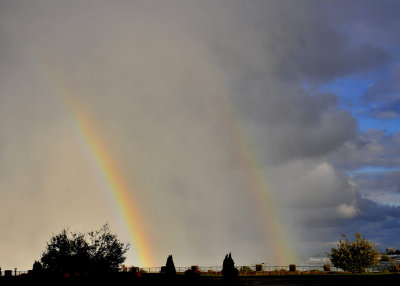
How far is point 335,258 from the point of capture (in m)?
72.7

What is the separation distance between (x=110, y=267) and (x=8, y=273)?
51.5 ft

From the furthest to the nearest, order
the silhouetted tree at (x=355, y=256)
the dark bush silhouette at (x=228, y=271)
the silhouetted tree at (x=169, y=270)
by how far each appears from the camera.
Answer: the silhouetted tree at (x=355, y=256), the silhouetted tree at (x=169, y=270), the dark bush silhouette at (x=228, y=271)

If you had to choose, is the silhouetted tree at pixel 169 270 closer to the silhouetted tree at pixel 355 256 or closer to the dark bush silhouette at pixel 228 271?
the dark bush silhouette at pixel 228 271

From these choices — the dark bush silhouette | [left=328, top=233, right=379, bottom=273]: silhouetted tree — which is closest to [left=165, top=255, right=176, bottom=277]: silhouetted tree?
the dark bush silhouette

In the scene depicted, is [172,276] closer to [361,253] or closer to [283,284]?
[283,284]

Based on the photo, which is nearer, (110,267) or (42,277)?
(42,277)

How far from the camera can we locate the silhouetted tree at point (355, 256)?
233 feet

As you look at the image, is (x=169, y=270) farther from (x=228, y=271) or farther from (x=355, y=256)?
(x=355, y=256)

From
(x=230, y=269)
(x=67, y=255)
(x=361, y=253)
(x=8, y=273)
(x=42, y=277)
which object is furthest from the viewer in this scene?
(x=361, y=253)

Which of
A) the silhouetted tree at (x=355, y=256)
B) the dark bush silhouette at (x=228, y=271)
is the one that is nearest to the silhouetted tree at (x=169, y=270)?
the dark bush silhouette at (x=228, y=271)

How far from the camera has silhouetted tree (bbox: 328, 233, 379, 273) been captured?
7112 cm

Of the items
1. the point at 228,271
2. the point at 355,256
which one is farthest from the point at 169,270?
the point at 355,256

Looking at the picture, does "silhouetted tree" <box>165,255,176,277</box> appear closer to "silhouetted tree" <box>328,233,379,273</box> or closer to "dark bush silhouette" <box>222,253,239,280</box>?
"dark bush silhouette" <box>222,253,239,280</box>

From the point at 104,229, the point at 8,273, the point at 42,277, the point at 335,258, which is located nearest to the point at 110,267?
the point at 104,229
